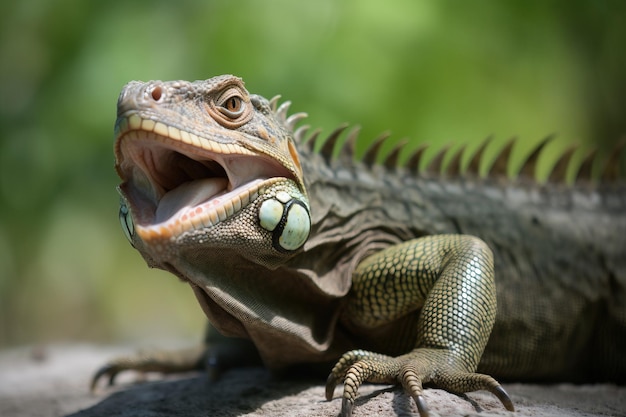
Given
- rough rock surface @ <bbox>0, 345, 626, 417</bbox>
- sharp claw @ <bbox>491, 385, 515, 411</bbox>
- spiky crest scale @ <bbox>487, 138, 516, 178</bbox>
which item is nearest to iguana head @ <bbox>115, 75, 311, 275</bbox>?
rough rock surface @ <bbox>0, 345, 626, 417</bbox>

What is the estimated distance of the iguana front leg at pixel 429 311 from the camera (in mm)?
2699

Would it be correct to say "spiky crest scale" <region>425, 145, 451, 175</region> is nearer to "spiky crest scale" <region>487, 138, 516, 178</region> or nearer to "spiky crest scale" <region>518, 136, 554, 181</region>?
"spiky crest scale" <region>487, 138, 516, 178</region>

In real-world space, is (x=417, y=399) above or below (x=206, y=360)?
above

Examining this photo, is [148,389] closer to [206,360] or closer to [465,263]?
[206,360]

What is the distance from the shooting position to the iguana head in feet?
8.66

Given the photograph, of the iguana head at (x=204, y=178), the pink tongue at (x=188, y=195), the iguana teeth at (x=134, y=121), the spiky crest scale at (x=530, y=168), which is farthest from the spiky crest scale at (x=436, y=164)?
the iguana teeth at (x=134, y=121)

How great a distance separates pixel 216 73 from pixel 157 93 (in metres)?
5.35

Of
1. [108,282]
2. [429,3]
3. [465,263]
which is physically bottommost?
[108,282]

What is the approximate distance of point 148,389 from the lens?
3832 mm

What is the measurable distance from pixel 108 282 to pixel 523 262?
24.0ft

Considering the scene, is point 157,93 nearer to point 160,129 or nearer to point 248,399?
point 160,129

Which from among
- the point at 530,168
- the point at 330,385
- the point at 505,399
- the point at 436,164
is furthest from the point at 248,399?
the point at 530,168

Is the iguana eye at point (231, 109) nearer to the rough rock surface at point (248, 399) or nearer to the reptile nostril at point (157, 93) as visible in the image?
the reptile nostril at point (157, 93)

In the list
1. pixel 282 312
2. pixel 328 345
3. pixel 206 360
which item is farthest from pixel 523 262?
pixel 206 360
